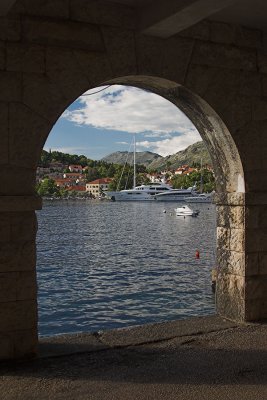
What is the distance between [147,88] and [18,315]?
3105 mm

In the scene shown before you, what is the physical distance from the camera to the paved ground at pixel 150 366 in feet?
12.3

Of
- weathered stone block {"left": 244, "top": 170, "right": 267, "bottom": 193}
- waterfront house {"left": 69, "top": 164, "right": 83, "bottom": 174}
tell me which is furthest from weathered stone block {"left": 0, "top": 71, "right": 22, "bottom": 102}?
waterfront house {"left": 69, "top": 164, "right": 83, "bottom": 174}

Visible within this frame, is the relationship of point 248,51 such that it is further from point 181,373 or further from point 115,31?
point 181,373

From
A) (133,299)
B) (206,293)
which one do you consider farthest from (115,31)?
(206,293)

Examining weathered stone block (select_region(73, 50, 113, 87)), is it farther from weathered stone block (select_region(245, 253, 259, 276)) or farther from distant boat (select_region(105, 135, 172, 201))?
distant boat (select_region(105, 135, 172, 201))

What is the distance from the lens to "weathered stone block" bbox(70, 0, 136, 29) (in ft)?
15.2

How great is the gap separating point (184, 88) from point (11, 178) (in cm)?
222

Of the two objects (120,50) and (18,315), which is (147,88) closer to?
(120,50)

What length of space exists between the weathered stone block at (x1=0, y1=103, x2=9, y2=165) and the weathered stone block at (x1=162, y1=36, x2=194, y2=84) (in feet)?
5.86

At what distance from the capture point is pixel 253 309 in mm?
5648

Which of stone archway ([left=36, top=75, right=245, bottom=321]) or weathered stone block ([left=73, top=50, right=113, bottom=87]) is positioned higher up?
weathered stone block ([left=73, top=50, right=113, bottom=87])

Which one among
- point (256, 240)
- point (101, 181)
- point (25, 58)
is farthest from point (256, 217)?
point (101, 181)

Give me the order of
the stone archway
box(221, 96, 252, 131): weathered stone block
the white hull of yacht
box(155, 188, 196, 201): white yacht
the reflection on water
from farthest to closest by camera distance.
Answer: box(155, 188, 196, 201): white yacht < the white hull of yacht < the reflection on water < the stone archway < box(221, 96, 252, 131): weathered stone block

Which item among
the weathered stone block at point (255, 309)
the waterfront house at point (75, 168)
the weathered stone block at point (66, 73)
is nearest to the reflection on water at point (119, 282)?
the weathered stone block at point (255, 309)
